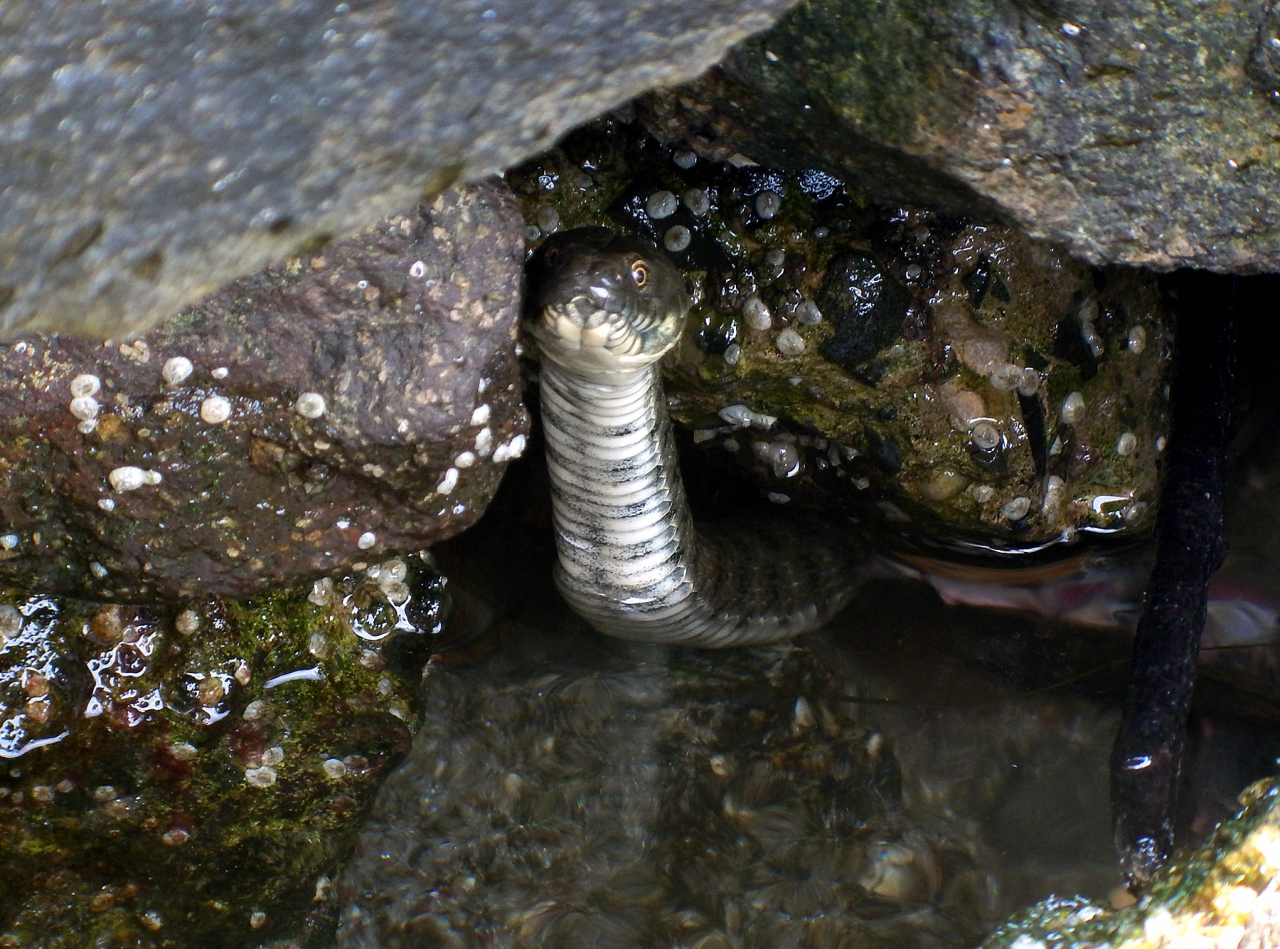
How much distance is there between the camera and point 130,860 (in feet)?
9.38

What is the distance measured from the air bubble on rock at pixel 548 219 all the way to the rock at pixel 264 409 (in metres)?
0.65

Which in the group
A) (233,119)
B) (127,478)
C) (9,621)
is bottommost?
(9,621)

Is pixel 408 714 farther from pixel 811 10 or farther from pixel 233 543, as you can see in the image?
pixel 811 10

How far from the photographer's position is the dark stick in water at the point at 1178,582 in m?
2.75

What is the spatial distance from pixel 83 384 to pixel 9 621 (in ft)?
3.13

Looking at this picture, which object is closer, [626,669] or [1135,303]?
[1135,303]

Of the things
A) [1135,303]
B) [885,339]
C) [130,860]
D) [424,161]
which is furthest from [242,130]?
[1135,303]

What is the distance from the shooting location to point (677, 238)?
2.93 meters

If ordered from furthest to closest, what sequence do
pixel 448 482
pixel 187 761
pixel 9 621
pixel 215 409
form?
pixel 187 761 < pixel 9 621 < pixel 448 482 < pixel 215 409

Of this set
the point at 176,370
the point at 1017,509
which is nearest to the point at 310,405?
the point at 176,370

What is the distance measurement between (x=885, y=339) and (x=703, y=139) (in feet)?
2.60

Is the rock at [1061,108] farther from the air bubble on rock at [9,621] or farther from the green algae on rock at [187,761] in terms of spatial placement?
the air bubble on rock at [9,621]

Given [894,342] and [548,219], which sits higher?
[548,219]

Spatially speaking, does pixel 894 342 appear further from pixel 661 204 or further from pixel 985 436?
pixel 661 204
